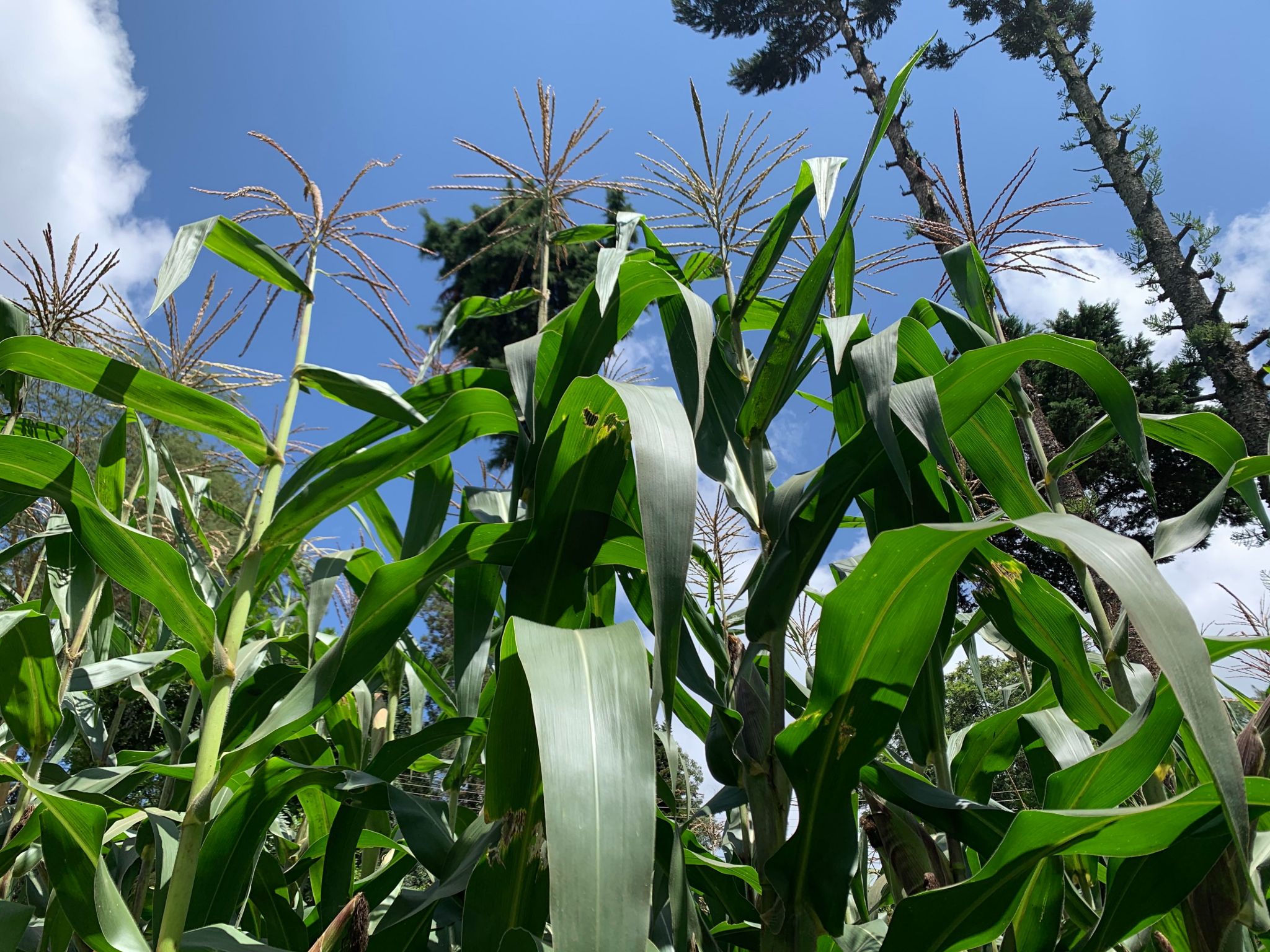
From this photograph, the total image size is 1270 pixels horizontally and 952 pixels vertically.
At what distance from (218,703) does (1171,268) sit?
8.63 metres

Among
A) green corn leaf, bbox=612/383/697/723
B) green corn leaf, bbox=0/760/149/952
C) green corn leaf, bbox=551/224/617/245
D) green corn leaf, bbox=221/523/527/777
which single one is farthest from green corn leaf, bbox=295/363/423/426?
green corn leaf, bbox=551/224/617/245

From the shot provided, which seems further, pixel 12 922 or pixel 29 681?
pixel 29 681

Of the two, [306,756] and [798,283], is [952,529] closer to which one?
[798,283]

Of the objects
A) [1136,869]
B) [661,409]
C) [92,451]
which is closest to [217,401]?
[661,409]

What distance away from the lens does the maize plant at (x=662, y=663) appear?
0.49 metres

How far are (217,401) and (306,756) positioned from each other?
51 centimetres

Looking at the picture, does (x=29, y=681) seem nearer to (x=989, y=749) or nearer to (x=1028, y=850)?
(x=1028, y=850)

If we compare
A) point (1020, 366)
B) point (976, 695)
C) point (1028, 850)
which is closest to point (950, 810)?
point (1028, 850)

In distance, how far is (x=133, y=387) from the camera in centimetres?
75

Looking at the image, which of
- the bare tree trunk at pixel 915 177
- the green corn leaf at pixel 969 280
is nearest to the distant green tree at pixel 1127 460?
the bare tree trunk at pixel 915 177

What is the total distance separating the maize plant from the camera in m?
0.49

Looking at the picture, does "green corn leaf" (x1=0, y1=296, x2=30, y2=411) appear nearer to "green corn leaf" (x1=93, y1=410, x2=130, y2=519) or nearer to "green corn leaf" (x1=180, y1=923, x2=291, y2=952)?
"green corn leaf" (x1=93, y1=410, x2=130, y2=519)

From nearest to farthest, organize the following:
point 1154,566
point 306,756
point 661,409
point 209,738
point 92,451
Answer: point 1154,566, point 661,409, point 209,738, point 306,756, point 92,451

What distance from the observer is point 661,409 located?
57cm
